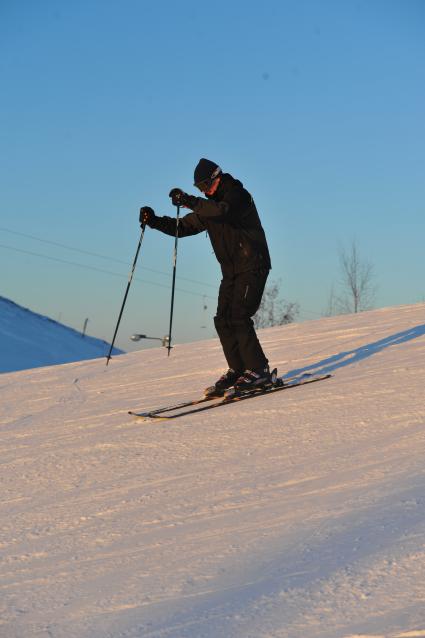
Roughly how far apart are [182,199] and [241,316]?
1005mm

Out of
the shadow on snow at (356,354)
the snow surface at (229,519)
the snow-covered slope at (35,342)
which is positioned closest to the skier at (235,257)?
the snow surface at (229,519)

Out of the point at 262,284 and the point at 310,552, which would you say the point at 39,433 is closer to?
the point at 262,284

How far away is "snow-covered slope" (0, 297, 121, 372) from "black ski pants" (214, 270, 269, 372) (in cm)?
3982

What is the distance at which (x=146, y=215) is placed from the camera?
22.6 ft

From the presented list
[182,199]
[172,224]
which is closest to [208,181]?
[182,199]

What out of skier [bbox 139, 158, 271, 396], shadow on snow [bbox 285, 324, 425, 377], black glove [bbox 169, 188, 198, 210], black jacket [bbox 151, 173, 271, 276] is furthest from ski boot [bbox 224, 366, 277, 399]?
black glove [bbox 169, 188, 198, 210]

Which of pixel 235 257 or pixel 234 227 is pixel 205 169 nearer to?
pixel 234 227

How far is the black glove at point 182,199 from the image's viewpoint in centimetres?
609

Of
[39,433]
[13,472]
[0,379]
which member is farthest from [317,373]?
[0,379]

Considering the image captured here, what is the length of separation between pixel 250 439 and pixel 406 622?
2687 millimetres

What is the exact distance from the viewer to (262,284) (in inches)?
251

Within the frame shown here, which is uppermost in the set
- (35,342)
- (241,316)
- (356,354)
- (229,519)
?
(35,342)

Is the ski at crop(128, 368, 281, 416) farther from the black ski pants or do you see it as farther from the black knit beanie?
the black knit beanie

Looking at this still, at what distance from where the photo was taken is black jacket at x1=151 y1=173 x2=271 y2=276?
6.06 metres
